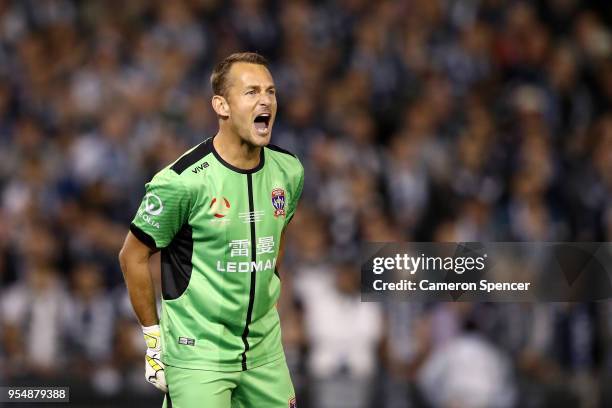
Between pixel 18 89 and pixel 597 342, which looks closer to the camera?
pixel 597 342

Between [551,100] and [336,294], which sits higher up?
[551,100]

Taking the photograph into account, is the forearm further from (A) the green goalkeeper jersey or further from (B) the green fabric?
(B) the green fabric

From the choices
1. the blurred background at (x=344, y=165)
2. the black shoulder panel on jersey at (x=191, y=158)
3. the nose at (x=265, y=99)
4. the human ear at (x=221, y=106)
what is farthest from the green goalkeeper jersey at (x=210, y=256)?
the blurred background at (x=344, y=165)

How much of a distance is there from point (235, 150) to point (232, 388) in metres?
0.96

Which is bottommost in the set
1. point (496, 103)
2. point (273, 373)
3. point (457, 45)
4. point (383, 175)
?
point (273, 373)

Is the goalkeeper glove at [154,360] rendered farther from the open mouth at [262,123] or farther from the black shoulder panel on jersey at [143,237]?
the open mouth at [262,123]

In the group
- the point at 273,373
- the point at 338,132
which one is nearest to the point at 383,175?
the point at 338,132

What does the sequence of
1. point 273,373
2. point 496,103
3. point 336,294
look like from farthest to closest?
point 496,103, point 336,294, point 273,373

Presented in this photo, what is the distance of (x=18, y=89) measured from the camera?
33.4 ft

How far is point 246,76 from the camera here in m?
4.37

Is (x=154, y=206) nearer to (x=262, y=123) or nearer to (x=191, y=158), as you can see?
(x=191, y=158)

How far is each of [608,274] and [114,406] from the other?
3275 millimetres

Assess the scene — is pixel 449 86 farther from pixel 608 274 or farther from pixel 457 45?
pixel 608 274

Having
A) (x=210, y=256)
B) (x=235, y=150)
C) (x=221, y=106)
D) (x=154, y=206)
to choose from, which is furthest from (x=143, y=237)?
(x=221, y=106)
